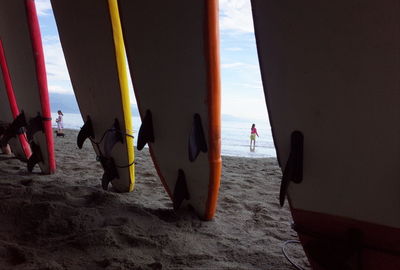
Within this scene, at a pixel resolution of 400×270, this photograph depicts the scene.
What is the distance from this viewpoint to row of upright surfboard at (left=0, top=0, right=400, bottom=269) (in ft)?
3.02

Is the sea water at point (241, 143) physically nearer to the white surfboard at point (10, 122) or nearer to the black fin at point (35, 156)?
the white surfboard at point (10, 122)

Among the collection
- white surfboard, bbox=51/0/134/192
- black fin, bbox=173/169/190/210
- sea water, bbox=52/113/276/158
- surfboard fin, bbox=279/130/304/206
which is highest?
white surfboard, bbox=51/0/134/192

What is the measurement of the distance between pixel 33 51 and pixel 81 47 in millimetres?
644

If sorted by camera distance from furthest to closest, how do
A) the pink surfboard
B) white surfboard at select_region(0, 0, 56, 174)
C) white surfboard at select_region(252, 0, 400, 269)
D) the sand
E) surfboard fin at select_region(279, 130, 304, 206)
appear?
1. the pink surfboard
2. white surfboard at select_region(0, 0, 56, 174)
3. the sand
4. surfboard fin at select_region(279, 130, 304, 206)
5. white surfboard at select_region(252, 0, 400, 269)

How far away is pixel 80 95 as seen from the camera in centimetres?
255

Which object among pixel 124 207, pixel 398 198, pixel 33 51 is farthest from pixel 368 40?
pixel 33 51

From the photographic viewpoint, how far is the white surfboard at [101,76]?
200cm

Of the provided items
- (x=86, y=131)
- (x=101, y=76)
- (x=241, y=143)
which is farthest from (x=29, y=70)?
(x=241, y=143)

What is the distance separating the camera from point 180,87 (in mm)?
1614

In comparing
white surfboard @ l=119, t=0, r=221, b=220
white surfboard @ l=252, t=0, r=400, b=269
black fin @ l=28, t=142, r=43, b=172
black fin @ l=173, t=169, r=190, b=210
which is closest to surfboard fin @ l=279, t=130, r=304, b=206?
white surfboard @ l=252, t=0, r=400, b=269

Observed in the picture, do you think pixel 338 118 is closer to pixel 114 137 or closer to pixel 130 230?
pixel 130 230

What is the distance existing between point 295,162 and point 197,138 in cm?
57

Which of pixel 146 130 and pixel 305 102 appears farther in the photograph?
pixel 146 130

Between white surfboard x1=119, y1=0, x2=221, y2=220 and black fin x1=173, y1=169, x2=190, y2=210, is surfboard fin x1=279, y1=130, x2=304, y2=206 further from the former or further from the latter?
black fin x1=173, y1=169, x2=190, y2=210
